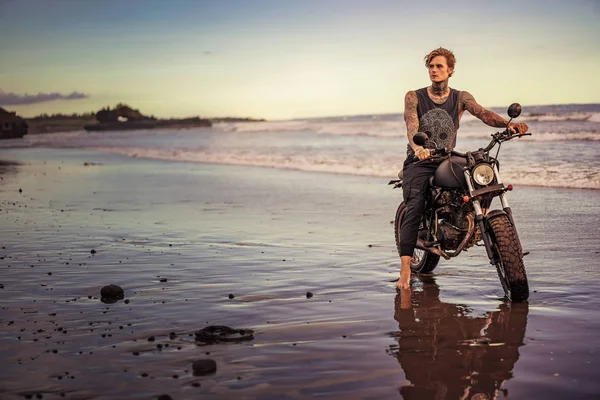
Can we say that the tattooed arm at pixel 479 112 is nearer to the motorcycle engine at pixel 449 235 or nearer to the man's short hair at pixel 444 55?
the man's short hair at pixel 444 55

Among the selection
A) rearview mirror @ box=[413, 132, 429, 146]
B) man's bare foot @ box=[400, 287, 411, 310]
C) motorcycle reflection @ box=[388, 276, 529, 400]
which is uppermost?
rearview mirror @ box=[413, 132, 429, 146]

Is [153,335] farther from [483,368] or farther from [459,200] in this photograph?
[459,200]

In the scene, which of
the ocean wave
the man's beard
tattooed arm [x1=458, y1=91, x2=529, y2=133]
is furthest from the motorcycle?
the ocean wave

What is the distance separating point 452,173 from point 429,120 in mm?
690

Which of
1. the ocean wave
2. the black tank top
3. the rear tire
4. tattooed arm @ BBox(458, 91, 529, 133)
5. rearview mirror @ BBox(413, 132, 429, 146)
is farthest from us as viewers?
the ocean wave

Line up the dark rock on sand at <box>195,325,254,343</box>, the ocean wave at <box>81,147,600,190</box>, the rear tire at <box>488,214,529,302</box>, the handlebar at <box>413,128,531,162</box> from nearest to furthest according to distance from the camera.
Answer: the dark rock on sand at <box>195,325,254,343</box>
the rear tire at <box>488,214,529,302</box>
the handlebar at <box>413,128,531,162</box>
the ocean wave at <box>81,147,600,190</box>

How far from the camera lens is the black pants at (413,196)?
727 centimetres

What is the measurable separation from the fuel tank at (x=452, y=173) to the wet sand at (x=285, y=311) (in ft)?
3.30

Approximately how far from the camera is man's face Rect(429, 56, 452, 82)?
23.9ft

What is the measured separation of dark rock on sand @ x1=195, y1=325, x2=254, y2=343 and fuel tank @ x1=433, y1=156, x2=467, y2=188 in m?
2.48

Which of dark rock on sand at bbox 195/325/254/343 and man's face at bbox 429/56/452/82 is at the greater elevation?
man's face at bbox 429/56/452/82

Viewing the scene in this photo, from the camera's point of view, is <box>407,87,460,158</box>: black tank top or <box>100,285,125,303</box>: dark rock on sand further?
<box>407,87,460,158</box>: black tank top

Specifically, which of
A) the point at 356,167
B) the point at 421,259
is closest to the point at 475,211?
the point at 421,259

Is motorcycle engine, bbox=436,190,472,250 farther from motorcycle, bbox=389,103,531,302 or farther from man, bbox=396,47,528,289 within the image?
man, bbox=396,47,528,289
